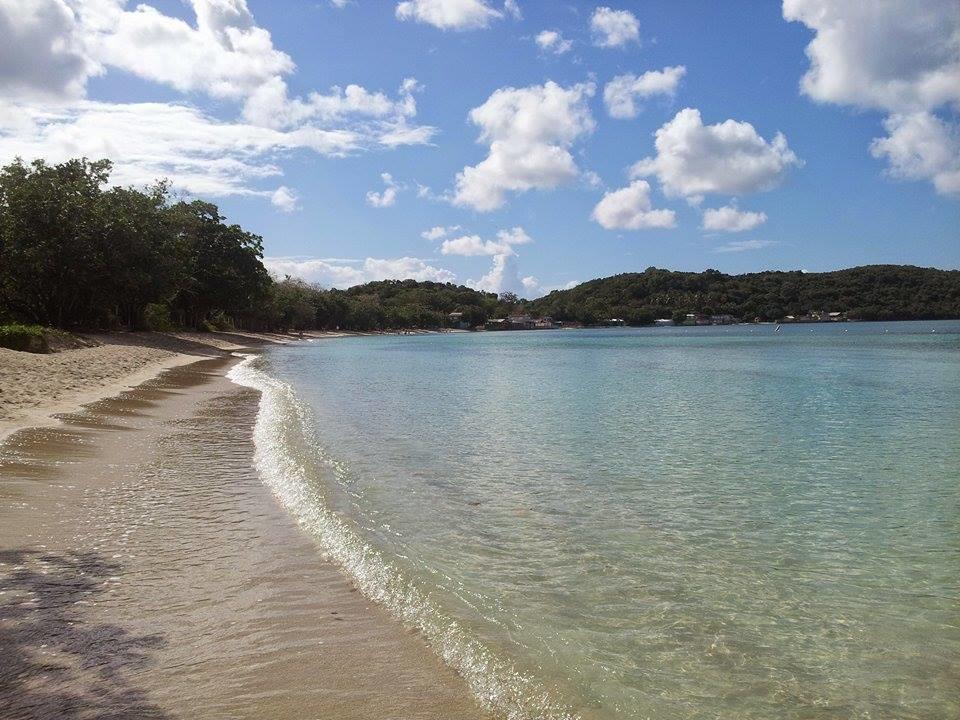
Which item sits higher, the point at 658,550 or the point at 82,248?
the point at 82,248

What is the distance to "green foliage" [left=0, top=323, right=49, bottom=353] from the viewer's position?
26.2 m

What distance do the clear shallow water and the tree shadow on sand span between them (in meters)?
2.03

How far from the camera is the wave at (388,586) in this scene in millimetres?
4328

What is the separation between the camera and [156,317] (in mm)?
61156

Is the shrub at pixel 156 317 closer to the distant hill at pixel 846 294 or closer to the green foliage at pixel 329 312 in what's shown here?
the green foliage at pixel 329 312

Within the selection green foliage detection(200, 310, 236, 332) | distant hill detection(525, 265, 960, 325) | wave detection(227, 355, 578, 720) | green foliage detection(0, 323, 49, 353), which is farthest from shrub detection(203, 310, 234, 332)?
distant hill detection(525, 265, 960, 325)

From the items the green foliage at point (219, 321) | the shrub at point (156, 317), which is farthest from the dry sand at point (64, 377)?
the green foliage at point (219, 321)

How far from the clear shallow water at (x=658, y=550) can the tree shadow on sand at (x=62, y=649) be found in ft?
6.65

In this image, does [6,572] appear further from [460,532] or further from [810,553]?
[810,553]

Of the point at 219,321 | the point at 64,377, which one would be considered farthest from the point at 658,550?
the point at 219,321

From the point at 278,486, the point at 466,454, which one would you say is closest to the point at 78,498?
the point at 278,486

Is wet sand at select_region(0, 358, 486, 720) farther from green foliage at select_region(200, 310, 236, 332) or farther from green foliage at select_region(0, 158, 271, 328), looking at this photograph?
green foliage at select_region(200, 310, 236, 332)

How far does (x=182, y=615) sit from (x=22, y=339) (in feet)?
89.4

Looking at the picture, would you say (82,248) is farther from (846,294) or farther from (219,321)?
(846,294)
